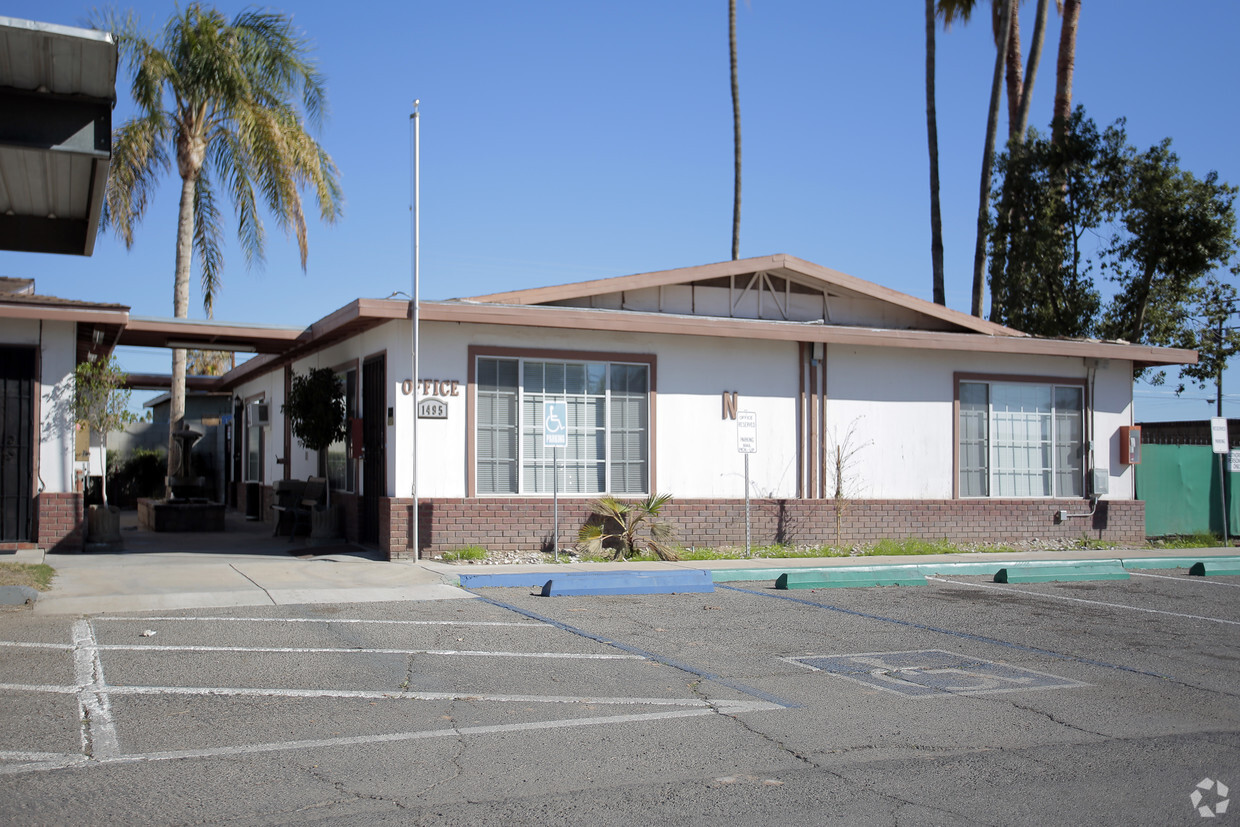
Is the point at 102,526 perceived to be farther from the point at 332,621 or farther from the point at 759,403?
the point at 759,403

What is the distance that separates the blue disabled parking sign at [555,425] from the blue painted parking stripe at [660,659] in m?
3.48

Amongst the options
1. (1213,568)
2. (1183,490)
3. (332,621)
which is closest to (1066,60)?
(1183,490)

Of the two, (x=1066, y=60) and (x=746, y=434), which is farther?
(x=1066, y=60)

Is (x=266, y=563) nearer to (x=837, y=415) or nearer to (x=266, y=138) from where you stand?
(x=837, y=415)

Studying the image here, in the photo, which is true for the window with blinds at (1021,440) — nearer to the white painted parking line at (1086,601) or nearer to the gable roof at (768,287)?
the gable roof at (768,287)

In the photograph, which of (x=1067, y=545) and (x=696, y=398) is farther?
(x=1067, y=545)

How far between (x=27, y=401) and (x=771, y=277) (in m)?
11.2

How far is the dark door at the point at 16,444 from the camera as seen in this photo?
587 inches

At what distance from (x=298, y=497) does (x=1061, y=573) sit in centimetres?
1240

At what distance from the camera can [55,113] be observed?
735 cm

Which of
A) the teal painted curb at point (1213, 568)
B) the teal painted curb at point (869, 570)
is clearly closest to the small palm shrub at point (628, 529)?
the teal painted curb at point (869, 570)

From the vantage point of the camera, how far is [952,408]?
18.0 meters

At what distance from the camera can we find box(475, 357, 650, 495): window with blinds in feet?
50.1

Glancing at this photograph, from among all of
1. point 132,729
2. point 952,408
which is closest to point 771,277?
point 952,408
